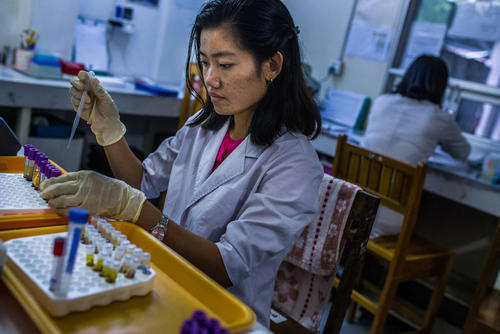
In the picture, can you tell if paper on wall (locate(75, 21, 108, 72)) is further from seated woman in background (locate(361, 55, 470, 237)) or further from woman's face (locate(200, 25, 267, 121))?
woman's face (locate(200, 25, 267, 121))

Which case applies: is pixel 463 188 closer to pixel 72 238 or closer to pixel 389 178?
pixel 389 178

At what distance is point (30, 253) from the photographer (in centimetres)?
74

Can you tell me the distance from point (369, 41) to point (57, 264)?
3.08 metres

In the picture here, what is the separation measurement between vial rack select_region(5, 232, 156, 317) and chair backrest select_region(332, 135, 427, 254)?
1369 millimetres

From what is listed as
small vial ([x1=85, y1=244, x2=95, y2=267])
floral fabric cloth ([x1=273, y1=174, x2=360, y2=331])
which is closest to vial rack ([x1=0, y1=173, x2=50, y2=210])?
small vial ([x1=85, y1=244, x2=95, y2=267])

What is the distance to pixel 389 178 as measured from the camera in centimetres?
195

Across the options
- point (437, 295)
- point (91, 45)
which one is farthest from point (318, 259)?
point (91, 45)

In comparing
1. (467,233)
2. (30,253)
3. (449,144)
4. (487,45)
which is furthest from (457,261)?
(30,253)

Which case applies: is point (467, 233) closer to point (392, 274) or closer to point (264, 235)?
point (392, 274)

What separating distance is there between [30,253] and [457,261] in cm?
263

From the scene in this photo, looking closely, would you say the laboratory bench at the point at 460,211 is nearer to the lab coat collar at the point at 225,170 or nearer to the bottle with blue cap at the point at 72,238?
the lab coat collar at the point at 225,170

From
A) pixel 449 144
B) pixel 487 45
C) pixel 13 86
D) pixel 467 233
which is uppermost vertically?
pixel 487 45

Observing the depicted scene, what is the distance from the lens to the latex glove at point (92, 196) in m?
0.93

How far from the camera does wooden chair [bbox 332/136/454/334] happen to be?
191 centimetres
